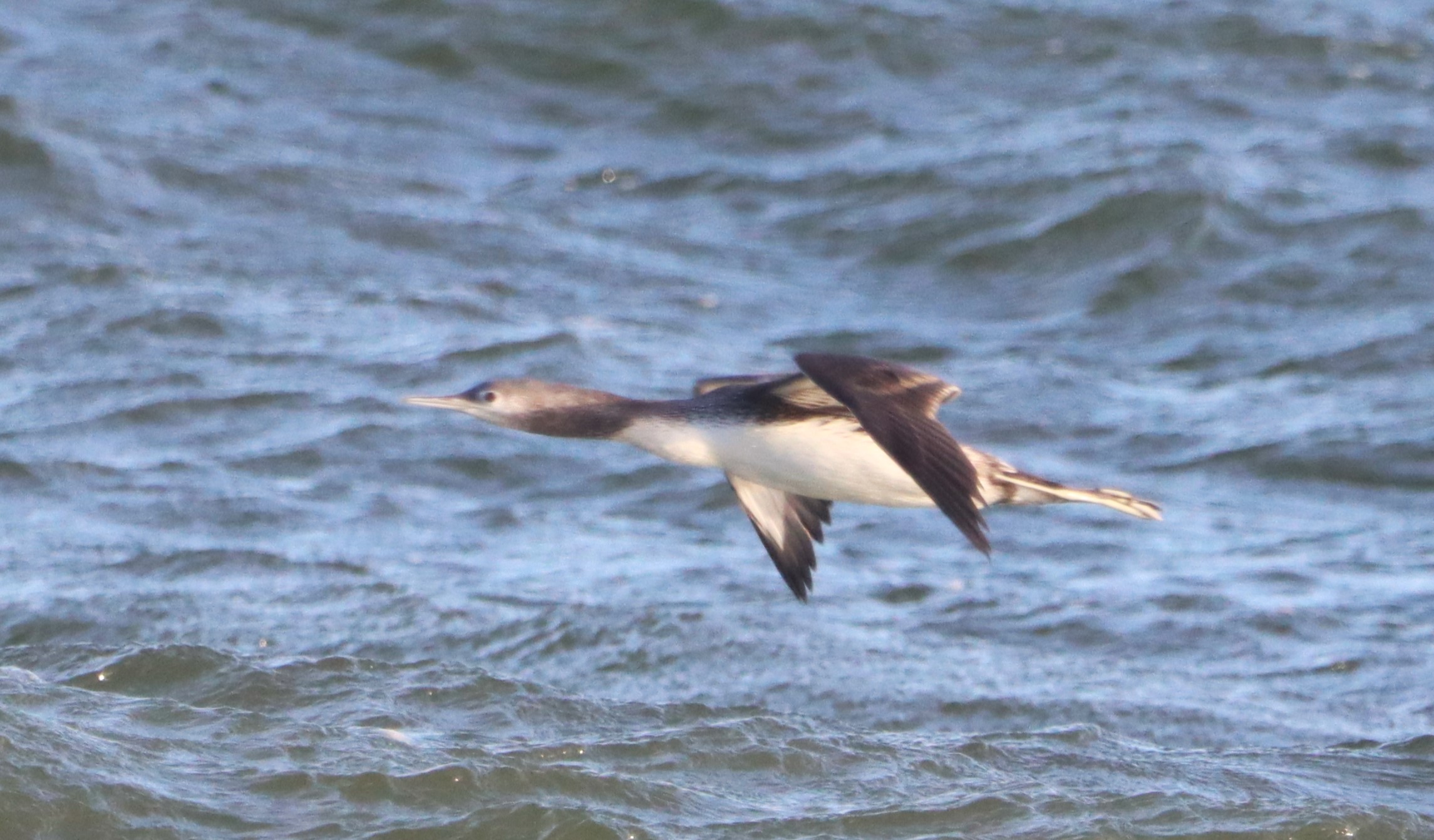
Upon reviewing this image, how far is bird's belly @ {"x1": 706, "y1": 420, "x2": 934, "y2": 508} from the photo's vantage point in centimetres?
557

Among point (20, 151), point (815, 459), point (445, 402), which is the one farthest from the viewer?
point (20, 151)

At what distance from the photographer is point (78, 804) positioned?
17.1 ft

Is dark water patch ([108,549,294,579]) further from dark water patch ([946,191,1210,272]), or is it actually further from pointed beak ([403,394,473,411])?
dark water patch ([946,191,1210,272])

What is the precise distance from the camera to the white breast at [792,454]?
18.3 ft

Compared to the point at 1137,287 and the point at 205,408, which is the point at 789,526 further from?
the point at 1137,287

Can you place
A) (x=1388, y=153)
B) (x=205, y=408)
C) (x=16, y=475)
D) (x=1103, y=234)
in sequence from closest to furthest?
1. (x=16, y=475)
2. (x=205, y=408)
3. (x=1103, y=234)
4. (x=1388, y=153)

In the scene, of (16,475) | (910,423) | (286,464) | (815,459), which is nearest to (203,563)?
(286,464)

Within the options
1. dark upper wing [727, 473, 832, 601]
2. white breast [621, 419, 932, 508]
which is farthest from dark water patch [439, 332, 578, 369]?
white breast [621, 419, 932, 508]

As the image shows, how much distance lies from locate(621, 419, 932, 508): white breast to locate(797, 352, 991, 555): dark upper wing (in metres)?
0.38

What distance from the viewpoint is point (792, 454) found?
18.3 ft

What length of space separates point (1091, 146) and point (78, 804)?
29.3 feet

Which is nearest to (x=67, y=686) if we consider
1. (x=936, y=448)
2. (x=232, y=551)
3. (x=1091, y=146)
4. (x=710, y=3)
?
(x=232, y=551)

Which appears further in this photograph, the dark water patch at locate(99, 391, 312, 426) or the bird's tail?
the dark water patch at locate(99, 391, 312, 426)

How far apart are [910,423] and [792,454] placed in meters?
0.68
